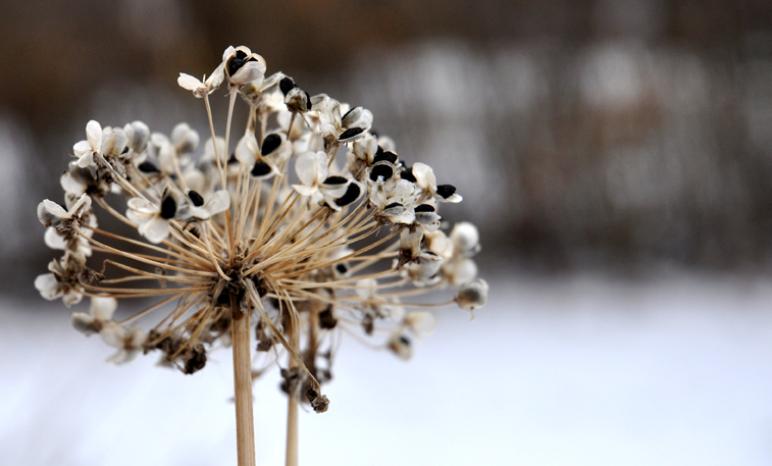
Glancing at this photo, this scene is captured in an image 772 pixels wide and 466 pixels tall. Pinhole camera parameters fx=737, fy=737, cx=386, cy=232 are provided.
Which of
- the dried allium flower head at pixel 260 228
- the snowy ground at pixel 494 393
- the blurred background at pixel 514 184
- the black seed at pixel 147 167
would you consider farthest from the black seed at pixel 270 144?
the blurred background at pixel 514 184

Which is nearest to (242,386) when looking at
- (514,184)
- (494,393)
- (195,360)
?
(195,360)

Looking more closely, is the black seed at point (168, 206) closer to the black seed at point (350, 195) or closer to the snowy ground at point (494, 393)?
the black seed at point (350, 195)

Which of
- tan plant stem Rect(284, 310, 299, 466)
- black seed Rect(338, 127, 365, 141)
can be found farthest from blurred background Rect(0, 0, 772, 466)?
black seed Rect(338, 127, 365, 141)

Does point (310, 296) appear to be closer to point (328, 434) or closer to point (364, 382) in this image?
point (328, 434)

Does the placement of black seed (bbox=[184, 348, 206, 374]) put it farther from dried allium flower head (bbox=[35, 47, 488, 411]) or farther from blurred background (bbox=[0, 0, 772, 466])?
blurred background (bbox=[0, 0, 772, 466])

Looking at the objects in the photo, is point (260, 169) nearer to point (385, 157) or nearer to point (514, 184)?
point (385, 157)
